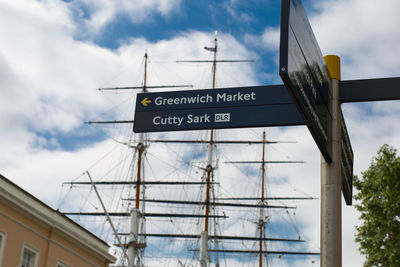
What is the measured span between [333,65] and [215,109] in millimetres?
1323

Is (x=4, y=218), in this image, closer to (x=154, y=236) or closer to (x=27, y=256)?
(x=27, y=256)

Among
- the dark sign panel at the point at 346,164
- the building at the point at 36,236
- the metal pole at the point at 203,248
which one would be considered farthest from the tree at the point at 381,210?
the metal pole at the point at 203,248

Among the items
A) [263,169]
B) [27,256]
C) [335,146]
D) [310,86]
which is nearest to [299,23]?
[310,86]

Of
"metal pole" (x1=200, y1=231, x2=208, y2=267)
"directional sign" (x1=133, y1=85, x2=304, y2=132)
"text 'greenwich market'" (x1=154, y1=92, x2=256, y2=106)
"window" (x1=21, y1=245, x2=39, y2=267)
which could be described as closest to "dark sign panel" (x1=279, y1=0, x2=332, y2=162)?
A: "directional sign" (x1=133, y1=85, x2=304, y2=132)

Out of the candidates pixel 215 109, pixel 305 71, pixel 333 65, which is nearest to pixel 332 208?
pixel 305 71

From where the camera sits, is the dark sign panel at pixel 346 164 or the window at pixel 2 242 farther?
the window at pixel 2 242

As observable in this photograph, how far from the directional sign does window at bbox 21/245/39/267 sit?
15.9 m

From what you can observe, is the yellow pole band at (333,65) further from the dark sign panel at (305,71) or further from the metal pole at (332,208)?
the metal pole at (332,208)

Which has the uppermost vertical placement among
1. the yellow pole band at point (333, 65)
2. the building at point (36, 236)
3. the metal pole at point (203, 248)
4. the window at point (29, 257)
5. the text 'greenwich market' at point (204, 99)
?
the metal pole at point (203, 248)

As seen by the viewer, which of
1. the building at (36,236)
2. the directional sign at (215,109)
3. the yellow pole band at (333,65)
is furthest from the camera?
the building at (36,236)

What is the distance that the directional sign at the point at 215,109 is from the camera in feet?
21.8

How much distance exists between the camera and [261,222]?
220 ft

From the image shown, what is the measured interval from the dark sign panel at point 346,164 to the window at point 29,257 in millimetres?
16362

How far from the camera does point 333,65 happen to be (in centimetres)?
657
